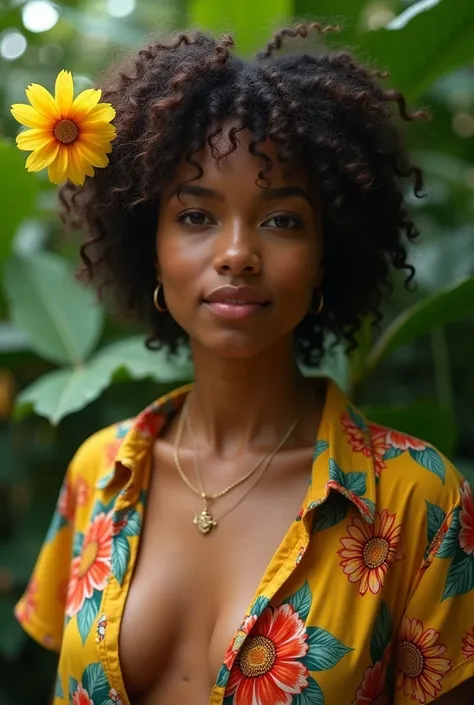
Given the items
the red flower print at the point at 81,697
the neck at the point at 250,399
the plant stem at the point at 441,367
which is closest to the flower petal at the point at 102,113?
the neck at the point at 250,399

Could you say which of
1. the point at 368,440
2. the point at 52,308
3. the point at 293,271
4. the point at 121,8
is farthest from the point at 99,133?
the point at 121,8

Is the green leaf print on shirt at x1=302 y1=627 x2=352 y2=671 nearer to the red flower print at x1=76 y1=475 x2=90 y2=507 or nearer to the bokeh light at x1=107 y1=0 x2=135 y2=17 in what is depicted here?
the red flower print at x1=76 y1=475 x2=90 y2=507

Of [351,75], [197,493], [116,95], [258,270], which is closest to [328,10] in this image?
[351,75]

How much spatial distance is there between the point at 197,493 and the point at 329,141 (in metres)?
0.44

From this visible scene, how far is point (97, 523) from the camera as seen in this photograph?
1.11 meters

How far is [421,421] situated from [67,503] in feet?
1.72

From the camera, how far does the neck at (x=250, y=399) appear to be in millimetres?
1074

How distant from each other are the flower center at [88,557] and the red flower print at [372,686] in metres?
0.35

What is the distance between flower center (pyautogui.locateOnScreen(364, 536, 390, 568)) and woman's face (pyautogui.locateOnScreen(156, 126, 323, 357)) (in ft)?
0.81

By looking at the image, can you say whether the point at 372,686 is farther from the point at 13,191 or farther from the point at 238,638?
the point at 13,191

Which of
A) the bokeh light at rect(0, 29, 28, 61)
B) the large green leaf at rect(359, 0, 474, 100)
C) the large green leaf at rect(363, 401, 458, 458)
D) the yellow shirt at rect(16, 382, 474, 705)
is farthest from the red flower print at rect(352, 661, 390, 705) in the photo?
the bokeh light at rect(0, 29, 28, 61)

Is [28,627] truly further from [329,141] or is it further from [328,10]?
[328,10]

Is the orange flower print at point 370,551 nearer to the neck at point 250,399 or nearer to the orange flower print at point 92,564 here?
the neck at point 250,399

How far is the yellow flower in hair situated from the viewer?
3.04ft
